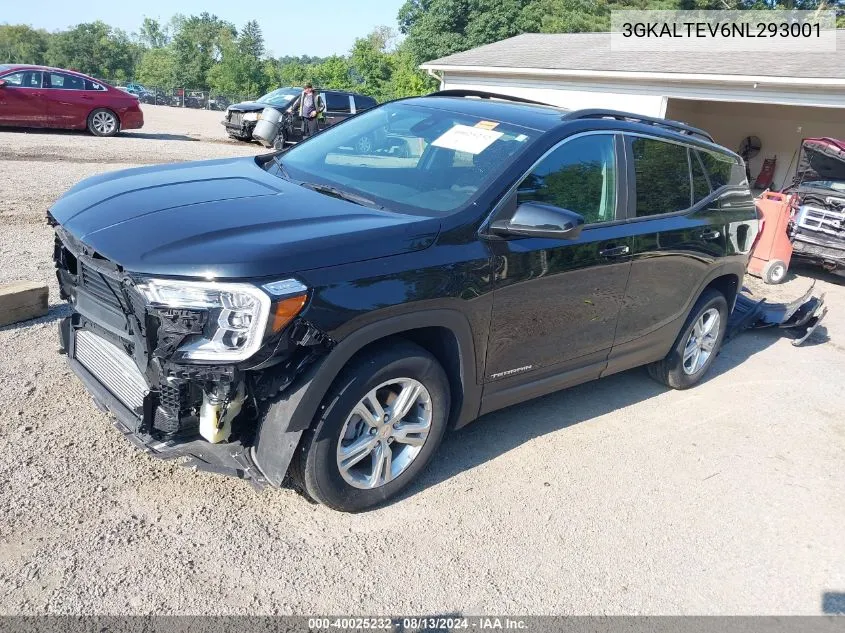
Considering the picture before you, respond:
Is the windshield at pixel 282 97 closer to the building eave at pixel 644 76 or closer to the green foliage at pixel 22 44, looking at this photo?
the building eave at pixel 644 76

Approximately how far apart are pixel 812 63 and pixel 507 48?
9.97m

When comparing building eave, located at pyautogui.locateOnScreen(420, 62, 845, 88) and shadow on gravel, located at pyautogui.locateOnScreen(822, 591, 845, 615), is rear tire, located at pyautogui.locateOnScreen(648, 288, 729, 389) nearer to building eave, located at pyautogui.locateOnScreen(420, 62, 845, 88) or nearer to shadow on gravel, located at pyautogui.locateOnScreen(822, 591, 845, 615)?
shadow on gravel, located at pyautogui.locateOnScreen(822, 591, 845, 615)

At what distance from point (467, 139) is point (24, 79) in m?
15.1

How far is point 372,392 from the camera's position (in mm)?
3213

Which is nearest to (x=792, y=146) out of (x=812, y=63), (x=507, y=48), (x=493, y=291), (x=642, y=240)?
(x=812, y=63)

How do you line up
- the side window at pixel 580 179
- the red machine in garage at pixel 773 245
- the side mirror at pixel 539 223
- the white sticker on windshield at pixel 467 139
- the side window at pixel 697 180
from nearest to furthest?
the side mirror at pixel 539 223 → the side window at pixel 580 179 → the white sticker on windshield at pixel 467 139 → the side window at pixel 697 180 → the red machine in garage at pixel 773 245

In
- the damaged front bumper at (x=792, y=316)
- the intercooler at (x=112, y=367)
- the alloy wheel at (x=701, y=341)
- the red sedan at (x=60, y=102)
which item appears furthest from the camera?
the red sedan at (x=60, y=102)

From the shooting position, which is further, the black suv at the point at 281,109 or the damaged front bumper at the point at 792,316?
the black suv at the point at 281,109

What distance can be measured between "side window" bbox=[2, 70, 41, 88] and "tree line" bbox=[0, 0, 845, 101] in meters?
20.9

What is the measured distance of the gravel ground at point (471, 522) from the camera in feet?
9.55

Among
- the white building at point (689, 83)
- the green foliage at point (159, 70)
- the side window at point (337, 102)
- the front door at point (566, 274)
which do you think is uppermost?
the green foliage at point (159, 70)

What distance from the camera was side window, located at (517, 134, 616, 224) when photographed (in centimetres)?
379

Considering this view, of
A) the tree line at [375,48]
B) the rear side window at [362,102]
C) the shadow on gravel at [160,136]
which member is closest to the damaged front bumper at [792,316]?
the rear side window at [362,102]

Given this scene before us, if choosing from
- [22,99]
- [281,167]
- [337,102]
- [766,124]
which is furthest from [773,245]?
[22,99]
